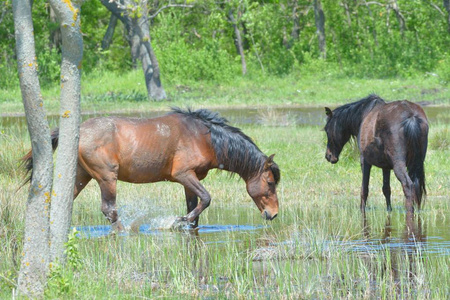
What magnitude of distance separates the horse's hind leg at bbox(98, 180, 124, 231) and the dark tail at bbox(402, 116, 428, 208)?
12.3 ft

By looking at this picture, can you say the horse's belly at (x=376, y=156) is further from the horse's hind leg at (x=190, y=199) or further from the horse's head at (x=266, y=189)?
the horse's hind leg at (x=190, y=199)

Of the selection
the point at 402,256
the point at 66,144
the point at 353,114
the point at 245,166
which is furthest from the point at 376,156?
the point at 66,144

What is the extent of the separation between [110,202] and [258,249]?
236 cm

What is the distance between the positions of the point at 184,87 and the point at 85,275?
26661mm

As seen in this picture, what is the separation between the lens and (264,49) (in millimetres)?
41000

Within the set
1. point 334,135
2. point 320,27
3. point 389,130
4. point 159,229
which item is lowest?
point 159,229

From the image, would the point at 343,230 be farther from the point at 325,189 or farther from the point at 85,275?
the point at 85,275

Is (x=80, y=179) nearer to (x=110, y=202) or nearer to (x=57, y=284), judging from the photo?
(x=110, y=202)

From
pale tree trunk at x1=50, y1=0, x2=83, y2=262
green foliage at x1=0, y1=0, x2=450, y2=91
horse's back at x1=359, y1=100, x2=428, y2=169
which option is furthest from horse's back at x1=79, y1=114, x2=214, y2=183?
green foliage at x1=0, y1=0, x2=450, y2=91

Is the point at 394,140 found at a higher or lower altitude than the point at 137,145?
lower

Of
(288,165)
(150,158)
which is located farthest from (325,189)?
(150,158)

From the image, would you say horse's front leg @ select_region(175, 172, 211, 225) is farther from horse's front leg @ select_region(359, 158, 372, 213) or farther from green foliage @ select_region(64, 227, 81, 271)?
green foliage @ select_region(64, 227, 81, 271)

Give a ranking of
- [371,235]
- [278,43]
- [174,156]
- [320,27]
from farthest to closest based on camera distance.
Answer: [278,43] → [320,27] → [174,156] → [371,235]

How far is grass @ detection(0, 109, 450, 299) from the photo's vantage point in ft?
20.5
